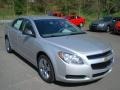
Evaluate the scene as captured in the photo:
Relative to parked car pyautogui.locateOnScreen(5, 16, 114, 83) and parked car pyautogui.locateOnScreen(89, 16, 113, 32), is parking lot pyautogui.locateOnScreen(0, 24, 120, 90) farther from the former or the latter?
parked car pyautogui.locateOnScreen(89, 16, 113, 32)

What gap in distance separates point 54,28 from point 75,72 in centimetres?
186

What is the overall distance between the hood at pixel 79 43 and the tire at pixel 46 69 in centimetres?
47

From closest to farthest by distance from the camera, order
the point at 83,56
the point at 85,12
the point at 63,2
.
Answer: the point at 83,56 → the point at 63,2 → the point at 85,12

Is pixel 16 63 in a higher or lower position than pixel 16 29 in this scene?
lower

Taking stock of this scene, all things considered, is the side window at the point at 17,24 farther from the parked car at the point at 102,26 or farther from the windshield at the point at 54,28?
the parked car at the point at 102,26

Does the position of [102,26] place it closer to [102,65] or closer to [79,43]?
[79,43]

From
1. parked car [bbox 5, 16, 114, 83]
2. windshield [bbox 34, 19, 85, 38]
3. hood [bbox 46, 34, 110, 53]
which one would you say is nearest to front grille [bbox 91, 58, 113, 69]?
parked car [bbox 5, 16, 114, 83]

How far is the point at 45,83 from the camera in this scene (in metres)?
5.81

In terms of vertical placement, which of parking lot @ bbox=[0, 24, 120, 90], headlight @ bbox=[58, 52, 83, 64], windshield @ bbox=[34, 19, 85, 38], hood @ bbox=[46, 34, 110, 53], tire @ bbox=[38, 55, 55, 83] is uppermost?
windshield @ bbox=[34, 19, 85, 38]

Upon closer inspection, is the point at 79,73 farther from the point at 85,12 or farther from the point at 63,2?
the point at 85,12

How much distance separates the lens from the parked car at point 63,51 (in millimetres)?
5180

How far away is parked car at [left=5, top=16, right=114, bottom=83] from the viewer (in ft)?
17.0

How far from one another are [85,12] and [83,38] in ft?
114

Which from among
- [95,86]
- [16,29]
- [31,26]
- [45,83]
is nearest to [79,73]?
[95,86]
